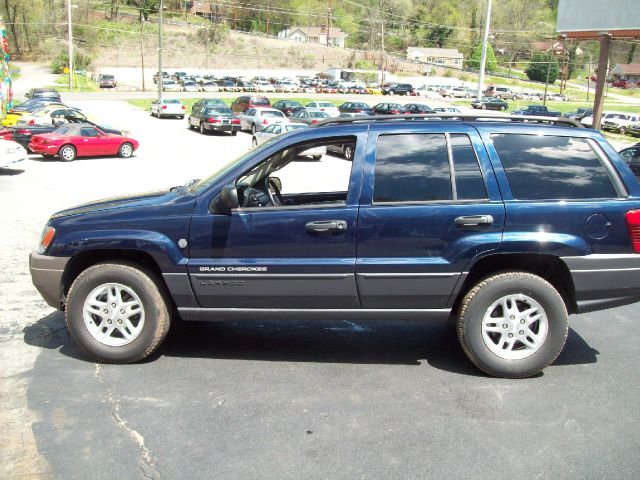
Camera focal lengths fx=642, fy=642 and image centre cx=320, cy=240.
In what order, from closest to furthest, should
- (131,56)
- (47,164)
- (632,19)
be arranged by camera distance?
1. (47,164)
2. (632,19)
3. (131,56)

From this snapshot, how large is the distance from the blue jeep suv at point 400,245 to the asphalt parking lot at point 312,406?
1.33 ft

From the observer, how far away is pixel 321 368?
5000 millimetres

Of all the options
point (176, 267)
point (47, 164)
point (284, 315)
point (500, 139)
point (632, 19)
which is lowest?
point (47, 164)

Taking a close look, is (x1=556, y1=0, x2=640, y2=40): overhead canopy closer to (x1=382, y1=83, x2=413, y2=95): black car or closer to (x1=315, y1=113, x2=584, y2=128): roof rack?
(x1=315, y1=113, x2=584, y2=128): roof rack

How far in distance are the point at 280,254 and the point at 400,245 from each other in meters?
0.89

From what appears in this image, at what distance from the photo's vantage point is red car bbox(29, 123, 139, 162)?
71.0 ft


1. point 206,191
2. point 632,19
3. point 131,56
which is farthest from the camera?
point 131,56

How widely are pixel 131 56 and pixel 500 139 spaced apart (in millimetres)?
102029

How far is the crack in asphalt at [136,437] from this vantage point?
3.54 meters

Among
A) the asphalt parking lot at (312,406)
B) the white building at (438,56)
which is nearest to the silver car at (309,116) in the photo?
the asphalt parking lot at (312,406)

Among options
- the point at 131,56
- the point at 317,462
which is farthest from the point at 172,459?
the point at 131,56

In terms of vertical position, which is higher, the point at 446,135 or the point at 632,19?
the point at 632,19

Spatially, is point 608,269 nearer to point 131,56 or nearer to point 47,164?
point 47,164

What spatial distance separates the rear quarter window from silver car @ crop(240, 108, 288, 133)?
26746mm
